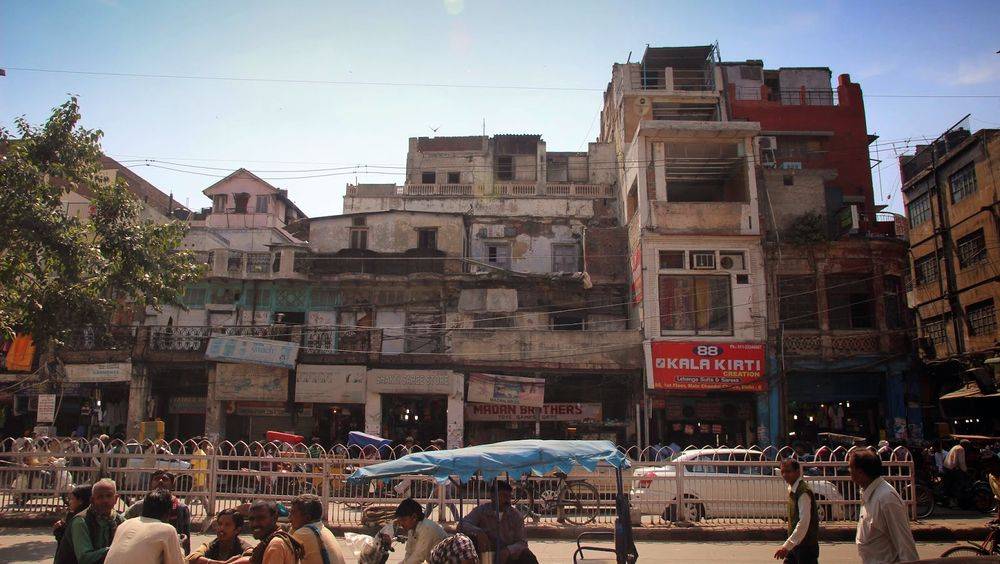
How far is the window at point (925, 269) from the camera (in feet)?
90.7

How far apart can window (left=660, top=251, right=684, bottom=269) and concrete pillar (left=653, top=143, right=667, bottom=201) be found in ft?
6.33

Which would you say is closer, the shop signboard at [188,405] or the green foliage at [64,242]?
the green foliage at [64,242]

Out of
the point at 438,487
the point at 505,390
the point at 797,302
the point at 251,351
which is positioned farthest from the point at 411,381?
the point at 797,302

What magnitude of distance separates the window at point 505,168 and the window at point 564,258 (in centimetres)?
675

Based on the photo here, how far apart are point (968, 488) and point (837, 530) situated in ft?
17.0

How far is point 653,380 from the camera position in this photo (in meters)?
21.6

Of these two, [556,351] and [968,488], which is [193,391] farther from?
[968,488]

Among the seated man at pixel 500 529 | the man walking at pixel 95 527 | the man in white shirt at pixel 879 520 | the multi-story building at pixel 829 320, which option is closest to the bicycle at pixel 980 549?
the man in white shirt at pixel 879 520

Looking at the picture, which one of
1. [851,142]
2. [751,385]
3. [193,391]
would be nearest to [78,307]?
[193,391]

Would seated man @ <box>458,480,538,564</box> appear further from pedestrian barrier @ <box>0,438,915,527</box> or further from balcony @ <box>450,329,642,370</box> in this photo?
balcony @ <box>450,329,642,370</box>

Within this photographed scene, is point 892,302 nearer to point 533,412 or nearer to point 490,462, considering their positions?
point 533,412

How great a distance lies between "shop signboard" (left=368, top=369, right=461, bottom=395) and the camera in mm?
23062

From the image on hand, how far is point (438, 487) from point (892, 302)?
58.8 ft

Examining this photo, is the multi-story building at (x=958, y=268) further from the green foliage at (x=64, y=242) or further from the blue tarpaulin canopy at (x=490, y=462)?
the green foliage at (x=64, y=242)
